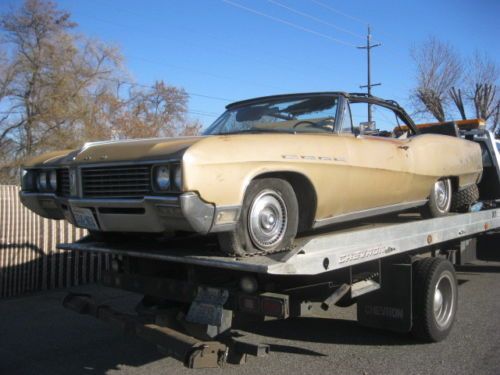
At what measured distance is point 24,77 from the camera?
1083 inches

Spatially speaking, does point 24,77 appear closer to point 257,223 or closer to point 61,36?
point 61,36

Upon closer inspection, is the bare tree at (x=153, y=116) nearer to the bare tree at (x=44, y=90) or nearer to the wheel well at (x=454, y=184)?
the bare tree at (x=44, y=90)

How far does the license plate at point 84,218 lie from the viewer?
404 cm

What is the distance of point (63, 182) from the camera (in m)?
4.43

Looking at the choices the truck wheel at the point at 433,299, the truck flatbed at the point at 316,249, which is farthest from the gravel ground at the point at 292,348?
the truck flatbed at the point at 316,249

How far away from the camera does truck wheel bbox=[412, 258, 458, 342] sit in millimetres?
4977

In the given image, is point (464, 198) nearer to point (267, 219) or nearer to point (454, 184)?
point (454, 184)

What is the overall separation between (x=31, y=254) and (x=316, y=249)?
5676mm

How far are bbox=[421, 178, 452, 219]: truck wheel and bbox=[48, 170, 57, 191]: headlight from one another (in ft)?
13.1

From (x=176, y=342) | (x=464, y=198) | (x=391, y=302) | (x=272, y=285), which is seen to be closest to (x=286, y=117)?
(x=272, y=285)

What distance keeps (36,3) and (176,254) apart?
28.0 meters

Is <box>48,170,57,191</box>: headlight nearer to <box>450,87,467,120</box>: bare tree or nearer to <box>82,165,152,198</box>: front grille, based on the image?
<box>82,165,152,198</box>: front grille

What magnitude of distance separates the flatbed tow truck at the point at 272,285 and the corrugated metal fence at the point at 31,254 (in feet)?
10.8

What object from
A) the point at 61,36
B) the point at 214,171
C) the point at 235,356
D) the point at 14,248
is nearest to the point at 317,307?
the point at 235,356
